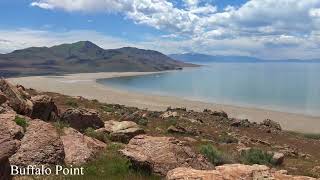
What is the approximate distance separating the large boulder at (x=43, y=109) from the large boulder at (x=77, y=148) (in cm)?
593

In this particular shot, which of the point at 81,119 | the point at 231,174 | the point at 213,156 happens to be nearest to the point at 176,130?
the point at 81,119

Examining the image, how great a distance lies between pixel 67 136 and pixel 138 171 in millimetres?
3947

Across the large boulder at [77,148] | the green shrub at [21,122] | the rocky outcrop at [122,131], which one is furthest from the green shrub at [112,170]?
the rocky outcrop at [122,131]

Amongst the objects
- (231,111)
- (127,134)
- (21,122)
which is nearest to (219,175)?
(21,122)

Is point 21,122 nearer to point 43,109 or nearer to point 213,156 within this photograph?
point 213,156

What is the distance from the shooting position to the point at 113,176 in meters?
11.4

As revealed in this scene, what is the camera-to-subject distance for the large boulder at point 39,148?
11.8 m

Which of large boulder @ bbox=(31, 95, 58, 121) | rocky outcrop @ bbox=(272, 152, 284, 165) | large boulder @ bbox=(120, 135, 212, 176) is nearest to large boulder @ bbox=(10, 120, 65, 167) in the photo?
large boulder @ bbox=(120, 135, 212, 176)

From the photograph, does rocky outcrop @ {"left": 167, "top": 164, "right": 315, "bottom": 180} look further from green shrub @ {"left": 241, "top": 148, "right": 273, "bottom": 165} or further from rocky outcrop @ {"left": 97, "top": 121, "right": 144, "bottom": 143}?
rocky outcrop @ {"left": 97, "top": 121, "right": 144, "bottom": 143}

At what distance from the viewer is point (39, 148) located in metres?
12.3

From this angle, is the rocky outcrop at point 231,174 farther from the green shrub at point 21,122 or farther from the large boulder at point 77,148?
the green shrub at point 21,122

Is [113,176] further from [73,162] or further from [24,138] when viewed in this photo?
[24,138]

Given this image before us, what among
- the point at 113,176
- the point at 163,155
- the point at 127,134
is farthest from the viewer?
the point at 127,134

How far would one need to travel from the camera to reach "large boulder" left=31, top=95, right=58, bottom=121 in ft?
69.1
